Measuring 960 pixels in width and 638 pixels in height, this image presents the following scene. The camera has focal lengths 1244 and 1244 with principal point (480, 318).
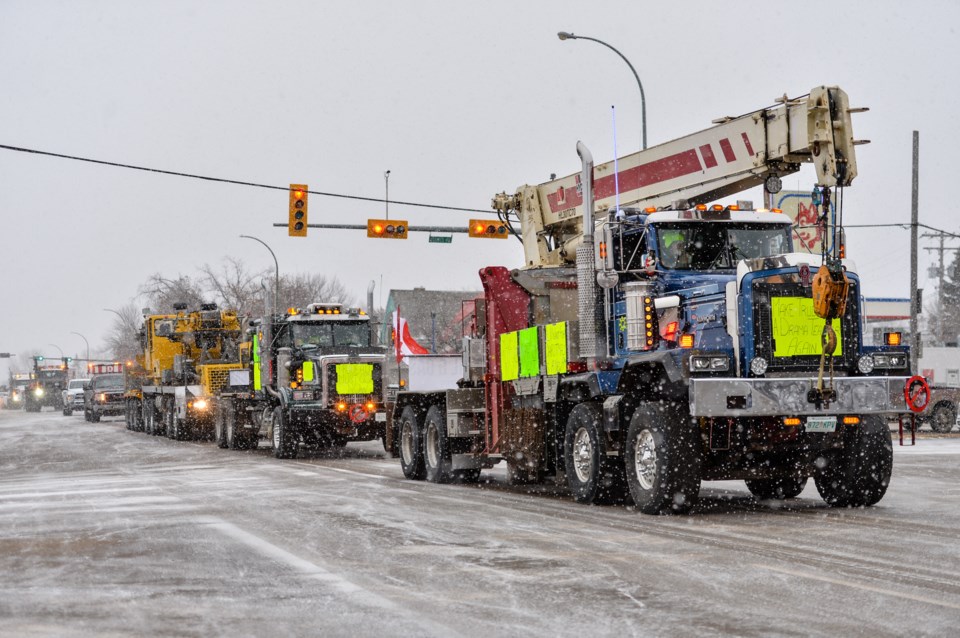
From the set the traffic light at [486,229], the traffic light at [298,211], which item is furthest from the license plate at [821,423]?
the traffic light at [486,229]

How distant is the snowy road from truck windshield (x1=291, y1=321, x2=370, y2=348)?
31.8 ft

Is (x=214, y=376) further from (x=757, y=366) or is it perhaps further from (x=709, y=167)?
(x=757, y=366)

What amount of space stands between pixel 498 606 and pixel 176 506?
25.2 feet

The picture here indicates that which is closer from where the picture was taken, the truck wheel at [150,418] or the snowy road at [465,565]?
the snowy road at [465,565]

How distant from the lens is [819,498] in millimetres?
14852

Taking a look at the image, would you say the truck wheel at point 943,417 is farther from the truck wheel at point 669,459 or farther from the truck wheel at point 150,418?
the truck wheel at point 150,418

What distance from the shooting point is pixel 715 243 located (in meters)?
13.8

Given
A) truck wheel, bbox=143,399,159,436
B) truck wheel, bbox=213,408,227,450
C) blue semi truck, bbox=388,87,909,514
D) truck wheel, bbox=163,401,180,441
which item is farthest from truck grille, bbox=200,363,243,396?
blue semi truck, bbox=388,87,909,514

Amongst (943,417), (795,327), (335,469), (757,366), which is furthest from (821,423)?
(943,417)

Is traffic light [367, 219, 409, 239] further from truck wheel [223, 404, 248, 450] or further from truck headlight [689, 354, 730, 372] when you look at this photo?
truck headlight [689, 354, 730, 372]

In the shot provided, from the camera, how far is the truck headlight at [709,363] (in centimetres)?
1188

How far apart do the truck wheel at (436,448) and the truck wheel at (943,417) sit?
1762cm

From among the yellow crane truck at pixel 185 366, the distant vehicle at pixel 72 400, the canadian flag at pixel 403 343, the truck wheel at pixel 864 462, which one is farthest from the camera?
the distant vehicle at pixel 72 400

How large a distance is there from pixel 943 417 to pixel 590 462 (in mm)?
20745
